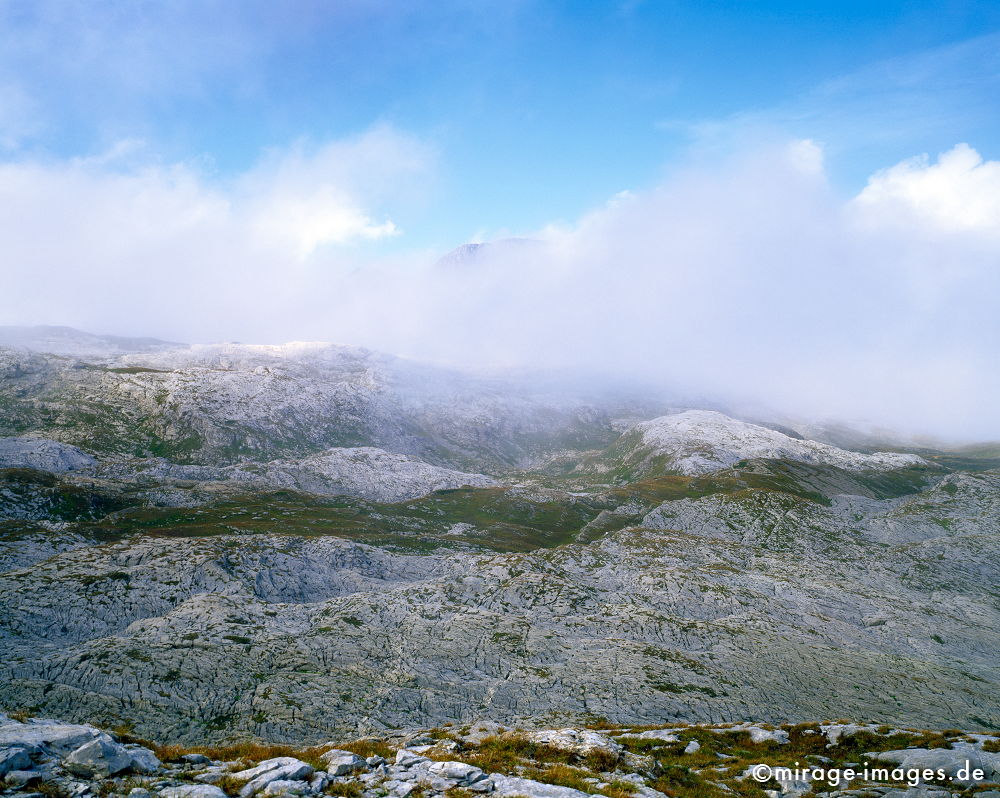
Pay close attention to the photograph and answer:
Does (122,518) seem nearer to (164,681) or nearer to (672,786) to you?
(164,681)

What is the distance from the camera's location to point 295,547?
108 metres

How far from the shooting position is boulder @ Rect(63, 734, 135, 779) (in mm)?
19141

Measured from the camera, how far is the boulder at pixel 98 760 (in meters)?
19.1

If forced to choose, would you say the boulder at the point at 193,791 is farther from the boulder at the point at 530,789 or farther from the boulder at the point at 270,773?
the boulder at the point at 530,789

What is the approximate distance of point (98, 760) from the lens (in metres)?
19.7

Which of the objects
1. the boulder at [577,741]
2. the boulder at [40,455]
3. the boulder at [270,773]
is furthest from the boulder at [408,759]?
the boulder at [40,455]

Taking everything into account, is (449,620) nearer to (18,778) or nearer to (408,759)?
(408,759)

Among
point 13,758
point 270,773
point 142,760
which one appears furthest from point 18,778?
point 270,773

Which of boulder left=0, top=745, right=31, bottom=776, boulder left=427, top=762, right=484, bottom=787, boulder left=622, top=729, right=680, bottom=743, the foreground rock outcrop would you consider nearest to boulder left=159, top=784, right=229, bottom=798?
the foreground rock outcrop

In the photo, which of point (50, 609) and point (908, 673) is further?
point (908, 673)

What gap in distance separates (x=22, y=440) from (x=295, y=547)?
520ft

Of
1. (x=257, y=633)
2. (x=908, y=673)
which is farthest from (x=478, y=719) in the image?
(x=908, y=673)

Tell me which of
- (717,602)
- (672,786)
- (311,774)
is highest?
(311,774)

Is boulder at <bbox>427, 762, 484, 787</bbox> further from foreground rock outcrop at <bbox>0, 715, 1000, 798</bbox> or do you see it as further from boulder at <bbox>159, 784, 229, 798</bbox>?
boulder at <bbox>159, 784, 229, 798</bbox>
